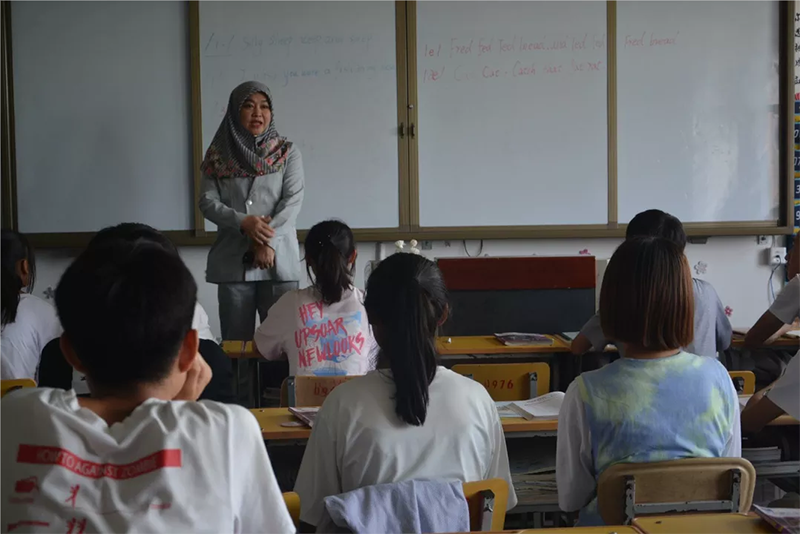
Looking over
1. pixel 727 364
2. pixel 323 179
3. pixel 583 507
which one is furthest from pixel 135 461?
pixel 323 179

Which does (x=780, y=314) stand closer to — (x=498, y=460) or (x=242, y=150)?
(x=498, y=460)

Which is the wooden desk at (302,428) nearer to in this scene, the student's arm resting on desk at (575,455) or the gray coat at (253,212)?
the student's arm resting on desk at (575,455)

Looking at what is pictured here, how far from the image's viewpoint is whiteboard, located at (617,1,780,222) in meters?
5.01

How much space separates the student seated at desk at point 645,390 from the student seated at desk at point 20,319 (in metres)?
1.66

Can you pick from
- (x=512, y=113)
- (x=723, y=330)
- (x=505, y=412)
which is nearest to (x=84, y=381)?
(x=505, y=412)

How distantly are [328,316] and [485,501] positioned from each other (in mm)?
1307

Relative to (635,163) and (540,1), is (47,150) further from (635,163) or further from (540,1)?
(635,163)

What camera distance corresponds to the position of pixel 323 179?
4.89 m

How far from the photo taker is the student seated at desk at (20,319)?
2.51 metres

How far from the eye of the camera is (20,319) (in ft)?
8.54

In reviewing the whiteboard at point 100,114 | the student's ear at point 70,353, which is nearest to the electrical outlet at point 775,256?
the whiteboard at point 100,114

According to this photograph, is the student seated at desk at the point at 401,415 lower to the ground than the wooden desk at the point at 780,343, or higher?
higher

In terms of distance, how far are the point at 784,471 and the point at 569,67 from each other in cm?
320

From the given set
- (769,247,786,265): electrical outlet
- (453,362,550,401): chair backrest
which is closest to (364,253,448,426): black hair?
(453,362,550,401): chair backrest
